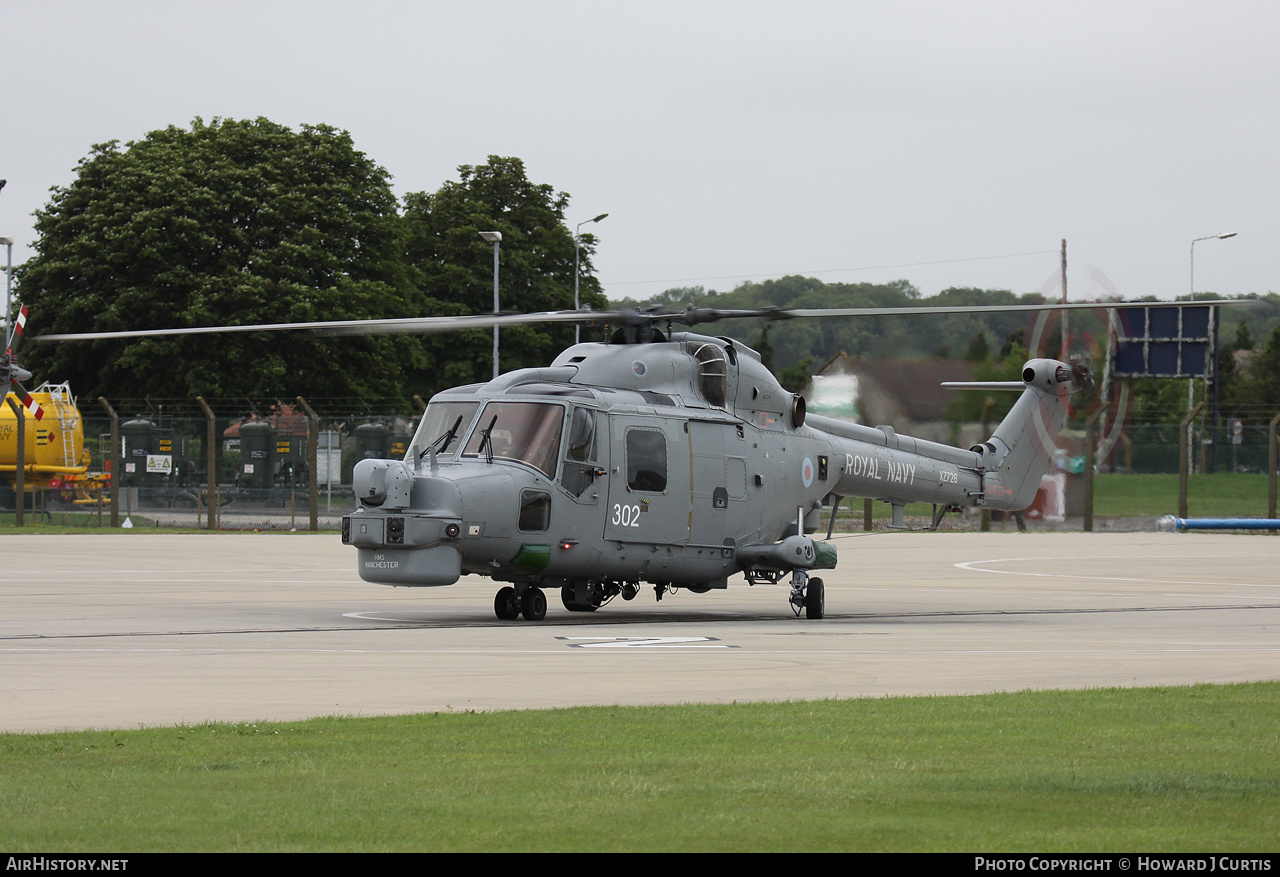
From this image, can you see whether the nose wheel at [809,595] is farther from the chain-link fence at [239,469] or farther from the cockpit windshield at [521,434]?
the chain-link fence at [239,469]

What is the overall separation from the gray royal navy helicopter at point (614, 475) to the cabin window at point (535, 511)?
0.06 feet

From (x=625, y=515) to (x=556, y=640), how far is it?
3299mm

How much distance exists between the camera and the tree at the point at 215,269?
55.9 metres

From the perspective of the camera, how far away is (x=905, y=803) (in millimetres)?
6934

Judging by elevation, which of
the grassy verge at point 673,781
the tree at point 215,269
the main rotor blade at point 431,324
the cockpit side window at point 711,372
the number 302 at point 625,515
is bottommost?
the grassy verge at point 673,781

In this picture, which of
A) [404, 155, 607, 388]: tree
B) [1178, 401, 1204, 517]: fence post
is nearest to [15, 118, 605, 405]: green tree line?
[404, 155, 607, 388]: tree

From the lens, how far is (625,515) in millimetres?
18969

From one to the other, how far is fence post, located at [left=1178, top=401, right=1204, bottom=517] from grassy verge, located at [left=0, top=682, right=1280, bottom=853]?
119 ft

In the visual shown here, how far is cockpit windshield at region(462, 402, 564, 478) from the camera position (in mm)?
18234

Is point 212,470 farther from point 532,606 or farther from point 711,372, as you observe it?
point 532,606

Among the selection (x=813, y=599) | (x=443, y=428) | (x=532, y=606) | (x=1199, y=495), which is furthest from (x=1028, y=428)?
(x=1199, y=495)

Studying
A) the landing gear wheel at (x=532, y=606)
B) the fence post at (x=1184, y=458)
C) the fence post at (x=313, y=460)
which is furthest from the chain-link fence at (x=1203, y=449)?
the landing gear wheel at (x=532, y=606)

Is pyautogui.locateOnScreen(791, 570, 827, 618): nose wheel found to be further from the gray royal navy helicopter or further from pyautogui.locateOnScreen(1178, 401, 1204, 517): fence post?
pyautogui.locateOnScreen(1178, 401, 1204, 517): fence post
